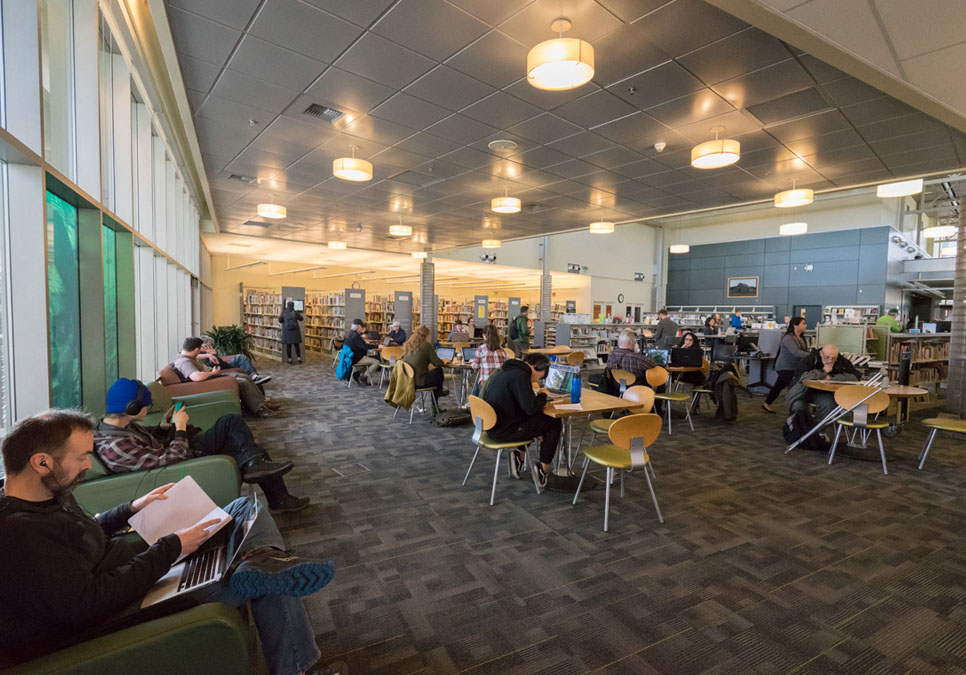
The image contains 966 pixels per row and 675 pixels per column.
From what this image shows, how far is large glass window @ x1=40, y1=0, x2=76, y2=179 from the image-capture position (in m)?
2.43

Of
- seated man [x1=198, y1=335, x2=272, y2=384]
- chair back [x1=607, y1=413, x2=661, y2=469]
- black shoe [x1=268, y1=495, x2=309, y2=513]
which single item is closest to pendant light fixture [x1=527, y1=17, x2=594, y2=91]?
chair back [x1=607, y1=413, x2=661, y2=469]

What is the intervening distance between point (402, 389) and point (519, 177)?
3447 mm

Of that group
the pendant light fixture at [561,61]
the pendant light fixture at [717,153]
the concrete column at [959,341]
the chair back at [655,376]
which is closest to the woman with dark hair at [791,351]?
the concrete column at [959,341]

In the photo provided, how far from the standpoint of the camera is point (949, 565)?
2.68m

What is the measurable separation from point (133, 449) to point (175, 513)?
81cm

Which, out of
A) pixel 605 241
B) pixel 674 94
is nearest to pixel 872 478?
pixel 674 94

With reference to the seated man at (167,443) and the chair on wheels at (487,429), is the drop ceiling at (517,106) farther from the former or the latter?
the chair on wheels at (487,429)

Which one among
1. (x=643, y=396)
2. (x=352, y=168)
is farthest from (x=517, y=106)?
(x=643, y=396)

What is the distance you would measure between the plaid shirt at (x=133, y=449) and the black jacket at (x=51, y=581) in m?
1.05

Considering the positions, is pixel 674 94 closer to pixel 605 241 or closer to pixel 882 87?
pixel 882 87

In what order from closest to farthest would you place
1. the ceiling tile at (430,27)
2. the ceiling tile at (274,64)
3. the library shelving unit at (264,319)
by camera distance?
the ceiling tile at (430,27), the ceiling tile at (274,64), the library shelving unit at (264,319)

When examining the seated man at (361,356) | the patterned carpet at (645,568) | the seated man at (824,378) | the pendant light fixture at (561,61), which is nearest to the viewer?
the patterned carpet at (645,568)

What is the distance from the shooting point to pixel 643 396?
392 cm

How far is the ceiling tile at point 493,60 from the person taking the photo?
3421 mm
